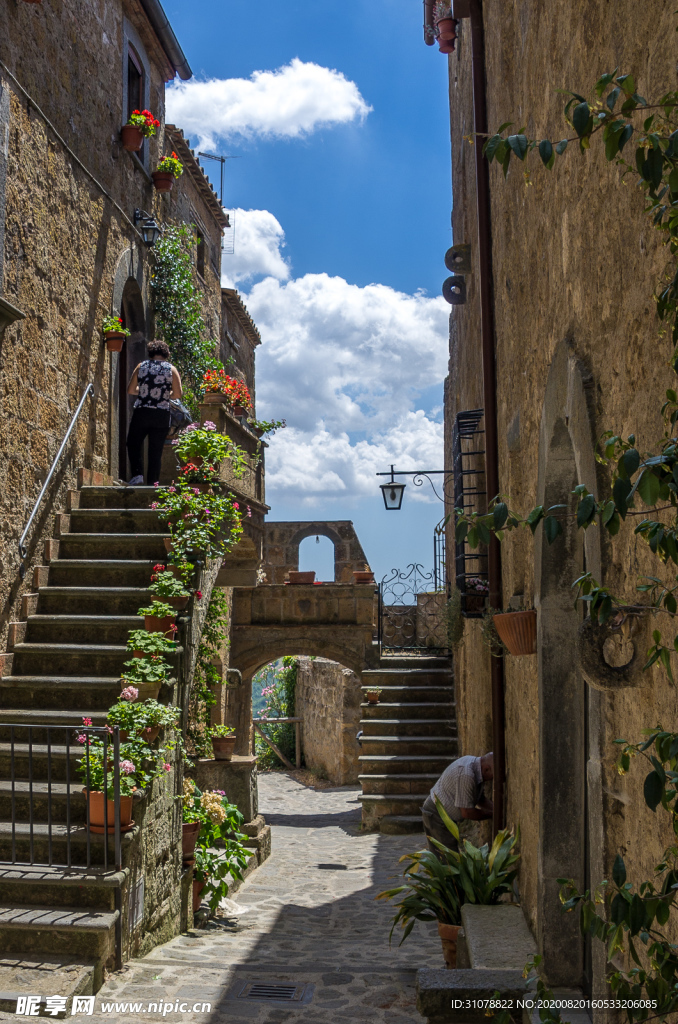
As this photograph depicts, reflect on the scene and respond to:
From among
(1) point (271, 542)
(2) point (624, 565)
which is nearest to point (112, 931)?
(2) point (624, 565)

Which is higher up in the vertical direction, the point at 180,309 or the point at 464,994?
the point at 180,309

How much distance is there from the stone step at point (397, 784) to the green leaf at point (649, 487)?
10.8 m

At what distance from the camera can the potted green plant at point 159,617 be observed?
649cm

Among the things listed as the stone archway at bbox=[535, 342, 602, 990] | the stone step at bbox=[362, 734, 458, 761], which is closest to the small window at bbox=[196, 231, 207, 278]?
the stone step at bbox=[362, 734, 458, 761]

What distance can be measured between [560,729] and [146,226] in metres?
8.78

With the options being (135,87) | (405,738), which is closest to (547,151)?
(135,87)

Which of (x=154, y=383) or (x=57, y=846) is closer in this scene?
(x=57, y=846)

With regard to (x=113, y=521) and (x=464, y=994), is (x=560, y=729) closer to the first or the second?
(x=464, y=994)

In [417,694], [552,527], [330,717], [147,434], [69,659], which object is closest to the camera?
[552,527]

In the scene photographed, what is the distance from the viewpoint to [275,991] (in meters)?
4.86

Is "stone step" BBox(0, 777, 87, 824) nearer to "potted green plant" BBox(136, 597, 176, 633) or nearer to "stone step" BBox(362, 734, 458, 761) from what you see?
"potted green plant" BBox(136, 597, 176, 633)

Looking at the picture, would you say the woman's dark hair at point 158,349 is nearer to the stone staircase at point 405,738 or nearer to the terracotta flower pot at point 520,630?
the terracotta flower pot at point 520,630

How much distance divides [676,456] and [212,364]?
453 inches

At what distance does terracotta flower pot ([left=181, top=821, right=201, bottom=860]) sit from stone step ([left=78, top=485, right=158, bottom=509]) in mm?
3016
